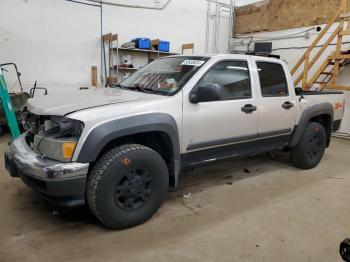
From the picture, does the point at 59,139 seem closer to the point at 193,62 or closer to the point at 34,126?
the point at 34,126

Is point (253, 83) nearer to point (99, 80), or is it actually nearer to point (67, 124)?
point (67, 124)

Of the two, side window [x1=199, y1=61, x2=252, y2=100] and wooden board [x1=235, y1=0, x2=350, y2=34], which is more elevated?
wooden board [x1=235, y1=0, x2=350, y2=34]

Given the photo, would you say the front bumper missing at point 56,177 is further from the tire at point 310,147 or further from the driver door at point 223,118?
the tire at point 310,147

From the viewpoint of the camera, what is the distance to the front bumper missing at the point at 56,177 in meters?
2.20

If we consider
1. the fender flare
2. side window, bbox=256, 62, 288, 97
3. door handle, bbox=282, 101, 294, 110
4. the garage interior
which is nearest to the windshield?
the garage interior

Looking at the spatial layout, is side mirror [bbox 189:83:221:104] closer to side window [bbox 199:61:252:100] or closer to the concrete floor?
side window [bbox 199:61:252:100]

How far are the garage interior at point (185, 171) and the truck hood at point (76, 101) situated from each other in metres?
0.34

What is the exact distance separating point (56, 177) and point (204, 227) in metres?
1.31

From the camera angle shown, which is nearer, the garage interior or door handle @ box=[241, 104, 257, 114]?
the garage interior

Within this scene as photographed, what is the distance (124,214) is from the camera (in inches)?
98.5

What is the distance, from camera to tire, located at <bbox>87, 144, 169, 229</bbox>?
2350mm

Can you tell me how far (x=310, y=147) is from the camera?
14.2 feet

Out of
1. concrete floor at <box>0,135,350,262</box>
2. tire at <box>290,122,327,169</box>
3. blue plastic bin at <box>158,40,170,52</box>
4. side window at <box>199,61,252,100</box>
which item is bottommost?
concrete floor at <box>0,135,350,262</box>

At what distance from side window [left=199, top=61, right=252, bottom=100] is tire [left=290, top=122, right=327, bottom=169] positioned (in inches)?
54.8
